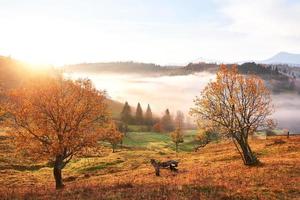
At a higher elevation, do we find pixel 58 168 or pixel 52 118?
pixel 52 118

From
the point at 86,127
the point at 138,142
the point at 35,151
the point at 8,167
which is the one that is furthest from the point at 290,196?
the point at 138,142

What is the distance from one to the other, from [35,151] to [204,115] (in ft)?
76.6

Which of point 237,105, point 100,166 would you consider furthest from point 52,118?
point 100,166

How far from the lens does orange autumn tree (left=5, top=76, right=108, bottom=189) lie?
39.5 metres

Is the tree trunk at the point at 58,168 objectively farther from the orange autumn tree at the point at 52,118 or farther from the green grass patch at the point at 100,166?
the green grass patch at the point at 100,166

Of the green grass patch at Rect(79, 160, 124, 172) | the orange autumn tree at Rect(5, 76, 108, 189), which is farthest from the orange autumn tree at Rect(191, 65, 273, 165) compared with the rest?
the green grass patch at Rect(79, 160, 124, 172)

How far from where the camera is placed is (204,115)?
53.1m

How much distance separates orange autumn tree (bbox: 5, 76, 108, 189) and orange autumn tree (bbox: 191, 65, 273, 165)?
1700 cm

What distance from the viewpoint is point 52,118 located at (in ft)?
131

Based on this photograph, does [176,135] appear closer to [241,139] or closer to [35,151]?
[241,139]

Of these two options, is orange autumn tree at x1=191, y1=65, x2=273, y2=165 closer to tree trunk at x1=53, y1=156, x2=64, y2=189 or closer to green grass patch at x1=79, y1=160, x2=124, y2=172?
tree trunk at x1=53, y1=156, x2=64, y2=189

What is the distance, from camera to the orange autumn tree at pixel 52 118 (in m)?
39.5

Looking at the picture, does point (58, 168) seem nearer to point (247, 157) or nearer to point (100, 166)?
point (247, 157)

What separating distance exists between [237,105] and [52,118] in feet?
79.2
